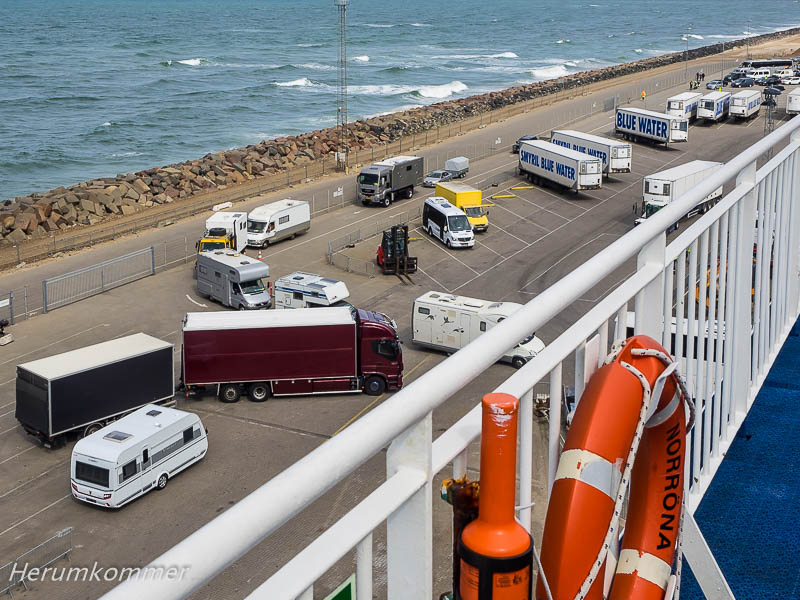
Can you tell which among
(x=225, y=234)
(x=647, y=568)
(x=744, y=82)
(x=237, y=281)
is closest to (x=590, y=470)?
(x=647, y=568)

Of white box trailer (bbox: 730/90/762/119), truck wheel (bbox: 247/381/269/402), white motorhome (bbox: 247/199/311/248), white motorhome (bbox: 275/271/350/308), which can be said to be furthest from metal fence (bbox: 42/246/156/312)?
white box trailer (bbox: 730/90/762/119)

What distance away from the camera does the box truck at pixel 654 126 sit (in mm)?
75500

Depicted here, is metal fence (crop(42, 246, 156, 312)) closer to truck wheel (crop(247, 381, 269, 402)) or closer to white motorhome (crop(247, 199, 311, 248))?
white motorhome (crop(247, 199, 311, 248))

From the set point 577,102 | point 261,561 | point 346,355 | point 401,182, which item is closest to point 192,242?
point 401,182

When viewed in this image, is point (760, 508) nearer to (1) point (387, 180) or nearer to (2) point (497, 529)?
(2) point (497, 529)

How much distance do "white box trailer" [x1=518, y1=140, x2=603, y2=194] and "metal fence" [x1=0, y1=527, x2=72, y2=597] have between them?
44.6m

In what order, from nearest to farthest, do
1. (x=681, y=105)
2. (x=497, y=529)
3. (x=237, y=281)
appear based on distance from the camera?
1. (x=497, y=529)
2. (x=237, y=281)
3. (x=681, y=105)

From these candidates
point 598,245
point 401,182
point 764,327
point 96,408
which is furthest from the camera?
point 401,182

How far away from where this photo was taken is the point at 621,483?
99.5 inches

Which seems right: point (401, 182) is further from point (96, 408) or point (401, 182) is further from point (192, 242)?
point (96, 408)

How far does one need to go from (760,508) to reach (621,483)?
2.65 meters

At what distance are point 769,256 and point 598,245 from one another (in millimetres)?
45231

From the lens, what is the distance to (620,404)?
263 centimetres

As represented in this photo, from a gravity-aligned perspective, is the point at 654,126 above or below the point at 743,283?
below
